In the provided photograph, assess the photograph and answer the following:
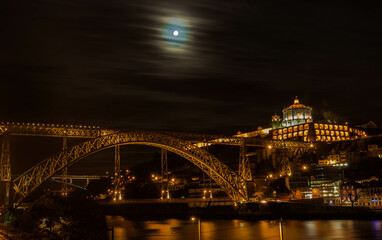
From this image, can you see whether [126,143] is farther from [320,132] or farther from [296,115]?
[296,115]

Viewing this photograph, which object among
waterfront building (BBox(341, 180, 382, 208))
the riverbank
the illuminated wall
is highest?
the illuminated wall

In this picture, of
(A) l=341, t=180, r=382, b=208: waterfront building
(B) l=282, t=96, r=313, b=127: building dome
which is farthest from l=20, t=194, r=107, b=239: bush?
(B) l=282, t=96, r=313, b=127: building dome

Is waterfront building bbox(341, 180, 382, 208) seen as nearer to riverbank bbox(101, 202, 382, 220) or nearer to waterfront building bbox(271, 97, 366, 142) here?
riverbank bbox(101, 202, 382, 220)

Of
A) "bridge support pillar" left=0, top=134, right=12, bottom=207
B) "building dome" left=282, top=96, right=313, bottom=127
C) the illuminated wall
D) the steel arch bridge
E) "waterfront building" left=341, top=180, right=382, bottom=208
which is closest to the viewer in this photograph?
"bridge support pillar" left=0, top=134, right=12, bottom=207

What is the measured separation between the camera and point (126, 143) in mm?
43250

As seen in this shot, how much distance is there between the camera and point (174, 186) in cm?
8512

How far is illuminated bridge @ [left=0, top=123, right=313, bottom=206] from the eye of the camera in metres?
36.2

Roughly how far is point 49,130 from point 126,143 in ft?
26.3

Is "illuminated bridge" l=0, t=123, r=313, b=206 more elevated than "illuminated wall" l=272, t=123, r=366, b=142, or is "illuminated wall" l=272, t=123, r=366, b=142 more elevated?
"illuminated wall" l=272, t=123, r=366, b=142

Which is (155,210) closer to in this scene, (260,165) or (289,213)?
(289,213)

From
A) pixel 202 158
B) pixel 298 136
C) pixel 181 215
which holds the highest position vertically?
pixel 298 136

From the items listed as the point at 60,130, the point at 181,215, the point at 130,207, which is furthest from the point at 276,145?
the point at 60,130

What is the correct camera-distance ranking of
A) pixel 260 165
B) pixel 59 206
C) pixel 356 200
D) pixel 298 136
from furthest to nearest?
pixel 298 136 → pixel 260 165 → pixel 356 200 → pixel 59 206

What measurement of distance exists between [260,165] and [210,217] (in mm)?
33430
